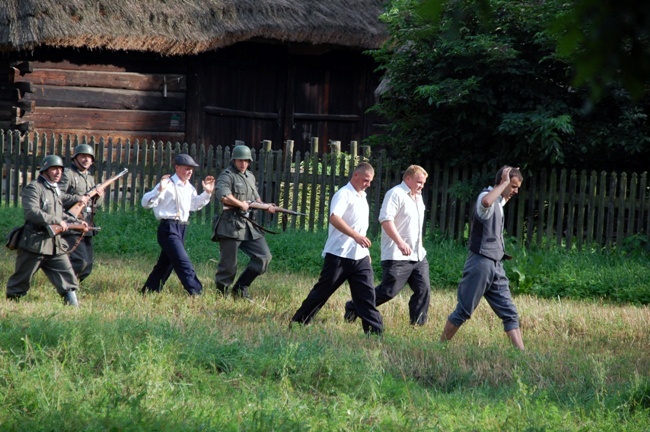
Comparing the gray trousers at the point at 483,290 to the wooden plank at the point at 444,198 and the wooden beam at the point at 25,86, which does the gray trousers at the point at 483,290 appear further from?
the wooden beam at the point at 25,86

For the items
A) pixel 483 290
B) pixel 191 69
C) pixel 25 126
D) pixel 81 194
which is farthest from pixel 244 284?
pixel 191 69

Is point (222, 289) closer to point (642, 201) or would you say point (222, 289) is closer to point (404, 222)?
point (404, 222)

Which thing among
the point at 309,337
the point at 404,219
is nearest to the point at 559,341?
the point at 404,219

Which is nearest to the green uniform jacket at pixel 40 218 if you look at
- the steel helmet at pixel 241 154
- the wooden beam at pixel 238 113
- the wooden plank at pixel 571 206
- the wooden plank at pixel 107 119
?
the steel helmet at pixel 241 154

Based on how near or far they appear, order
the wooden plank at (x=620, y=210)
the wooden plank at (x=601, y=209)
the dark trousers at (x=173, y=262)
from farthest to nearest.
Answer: the wooden plank at (x=601, y=209) → the wooden plank at (x=620, y=210) → the dark trousers at (x=173, y=262)

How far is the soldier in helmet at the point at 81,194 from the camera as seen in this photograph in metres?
10.3

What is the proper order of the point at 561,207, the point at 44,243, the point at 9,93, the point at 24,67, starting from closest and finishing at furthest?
1. the point at 44,243
2. the point at 561,207
3. the point at 24,67
4. the point at 9,93

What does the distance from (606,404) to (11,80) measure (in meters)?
14.3

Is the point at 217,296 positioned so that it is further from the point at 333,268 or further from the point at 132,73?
the point at 132,73

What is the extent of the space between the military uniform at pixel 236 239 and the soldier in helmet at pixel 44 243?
1.72 metres

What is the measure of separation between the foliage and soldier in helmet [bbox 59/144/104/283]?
488cm

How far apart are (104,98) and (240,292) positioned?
350 inches

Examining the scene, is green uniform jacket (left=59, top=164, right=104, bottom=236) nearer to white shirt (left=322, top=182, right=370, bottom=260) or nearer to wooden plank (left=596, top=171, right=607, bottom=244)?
white shirt (left=322, top=182, right=370, bottom=260)

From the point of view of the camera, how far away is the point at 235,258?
10547mm
